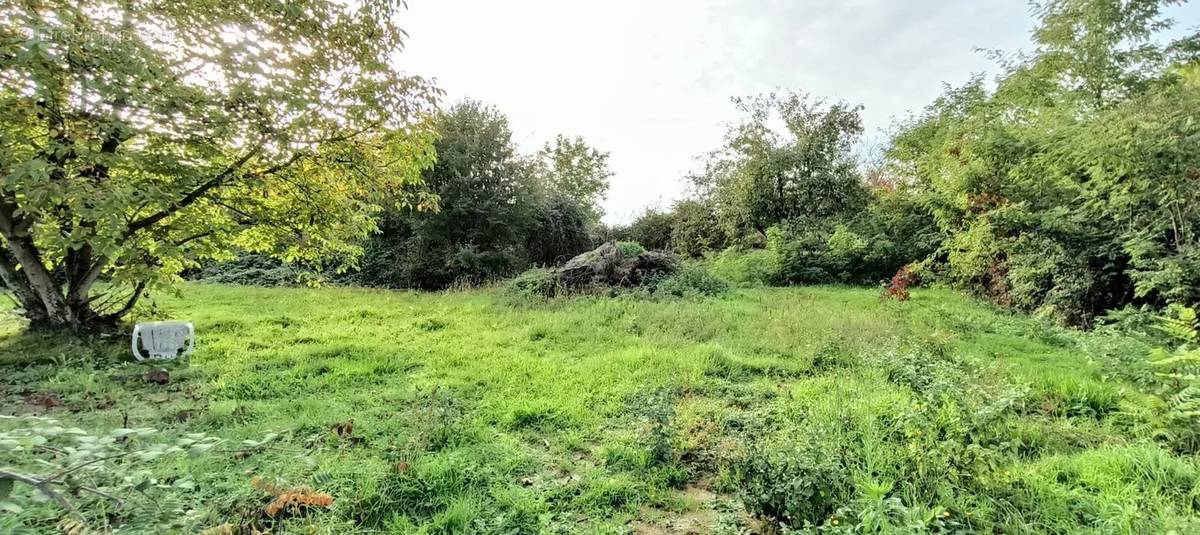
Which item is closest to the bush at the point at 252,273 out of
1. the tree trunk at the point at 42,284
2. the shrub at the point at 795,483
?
the tree trunk at the point at 42,284

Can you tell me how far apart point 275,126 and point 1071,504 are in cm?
705

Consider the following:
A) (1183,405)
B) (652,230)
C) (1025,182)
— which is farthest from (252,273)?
(1025,182)

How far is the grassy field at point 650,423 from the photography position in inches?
100

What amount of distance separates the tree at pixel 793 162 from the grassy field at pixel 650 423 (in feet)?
25.3

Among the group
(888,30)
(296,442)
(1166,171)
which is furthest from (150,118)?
(1166,171)

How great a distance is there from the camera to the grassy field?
2551mm

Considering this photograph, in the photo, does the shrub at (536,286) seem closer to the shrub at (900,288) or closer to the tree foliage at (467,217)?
the tree foliage at (467,217)

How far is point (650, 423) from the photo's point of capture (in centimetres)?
357

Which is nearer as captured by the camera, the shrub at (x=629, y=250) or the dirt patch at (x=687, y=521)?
the dirt patch at (x=687, y=521)

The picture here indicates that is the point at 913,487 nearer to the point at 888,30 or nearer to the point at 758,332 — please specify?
the point at 758,332

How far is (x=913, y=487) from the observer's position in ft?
8.50

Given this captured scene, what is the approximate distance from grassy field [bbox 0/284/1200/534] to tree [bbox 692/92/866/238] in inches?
303

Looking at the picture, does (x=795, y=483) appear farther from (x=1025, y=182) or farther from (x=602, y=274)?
(x=1025, y=182)

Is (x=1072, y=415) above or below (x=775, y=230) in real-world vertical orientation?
below
